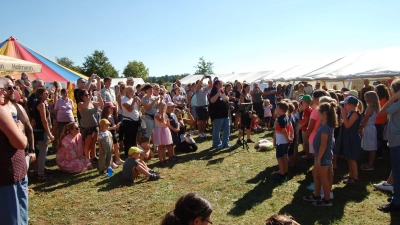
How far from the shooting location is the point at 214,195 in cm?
505

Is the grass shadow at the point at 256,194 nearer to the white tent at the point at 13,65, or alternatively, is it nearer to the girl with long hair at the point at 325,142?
the girl with long hair at the point at 325,142

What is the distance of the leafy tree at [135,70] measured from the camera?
81.1 meters

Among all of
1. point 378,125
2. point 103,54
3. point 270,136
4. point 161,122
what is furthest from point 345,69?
point 103,54

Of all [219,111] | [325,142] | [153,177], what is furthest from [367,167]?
[153,177]

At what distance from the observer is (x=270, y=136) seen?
1002 centimetres

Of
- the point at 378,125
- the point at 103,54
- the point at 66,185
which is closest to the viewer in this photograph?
the point at 66,185

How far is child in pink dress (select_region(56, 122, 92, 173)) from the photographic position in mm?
6445

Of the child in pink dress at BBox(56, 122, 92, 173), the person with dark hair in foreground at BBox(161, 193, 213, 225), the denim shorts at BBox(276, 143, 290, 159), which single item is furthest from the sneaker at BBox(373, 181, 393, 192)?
the child in pink dress at BBox(56, 122, 92, 173)

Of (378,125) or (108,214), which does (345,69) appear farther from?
(108,214)

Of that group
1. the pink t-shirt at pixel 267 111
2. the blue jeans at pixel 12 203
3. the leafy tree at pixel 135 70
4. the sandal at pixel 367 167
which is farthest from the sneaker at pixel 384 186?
the leafy tree at pixel 135 70

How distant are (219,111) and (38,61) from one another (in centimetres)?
931

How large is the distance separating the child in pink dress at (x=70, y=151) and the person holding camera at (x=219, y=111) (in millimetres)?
3442

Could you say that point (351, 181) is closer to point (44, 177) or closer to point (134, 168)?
point (134, 168)

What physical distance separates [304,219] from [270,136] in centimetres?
609
